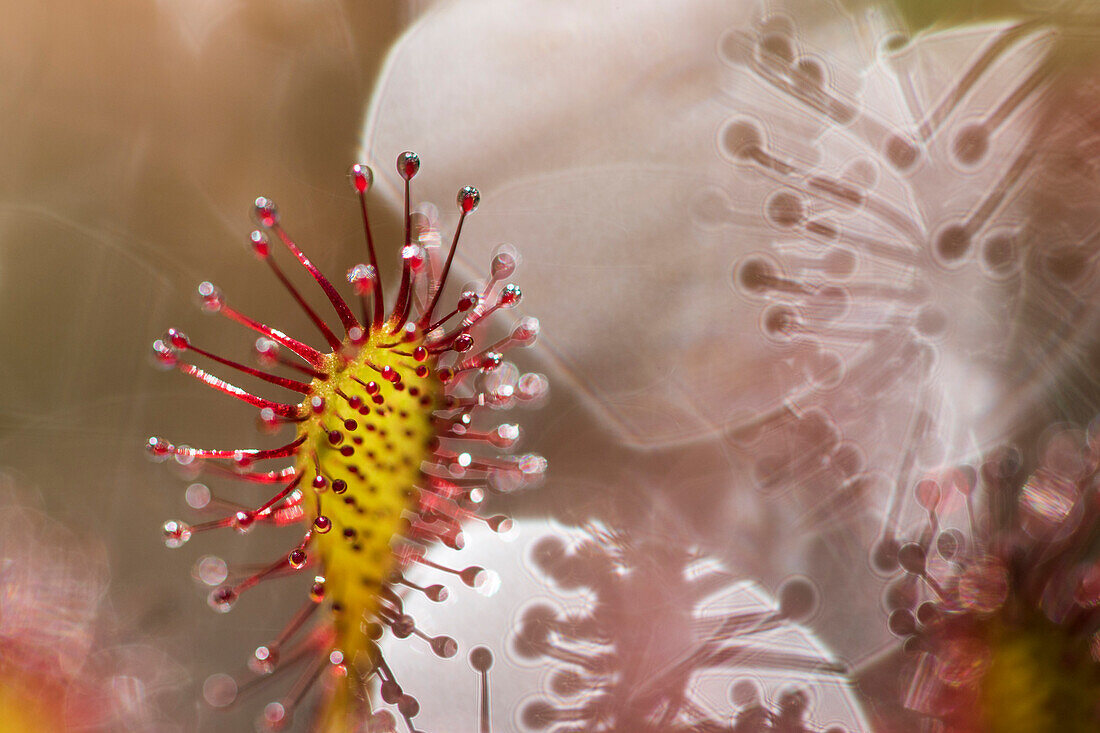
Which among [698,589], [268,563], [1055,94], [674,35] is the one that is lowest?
[698,589]

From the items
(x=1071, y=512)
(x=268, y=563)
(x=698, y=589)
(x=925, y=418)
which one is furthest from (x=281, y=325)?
(x=1071, y=512)

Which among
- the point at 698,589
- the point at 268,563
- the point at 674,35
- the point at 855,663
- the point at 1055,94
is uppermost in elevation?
the point at 674,35

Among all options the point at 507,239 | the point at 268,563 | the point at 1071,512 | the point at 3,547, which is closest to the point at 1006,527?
the point at 1071,512

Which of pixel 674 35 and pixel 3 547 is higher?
pixel 674 35

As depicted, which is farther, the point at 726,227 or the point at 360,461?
the point at 726,227

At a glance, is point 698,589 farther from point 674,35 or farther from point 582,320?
point 674,35

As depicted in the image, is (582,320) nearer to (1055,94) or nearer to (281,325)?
(281,325)
